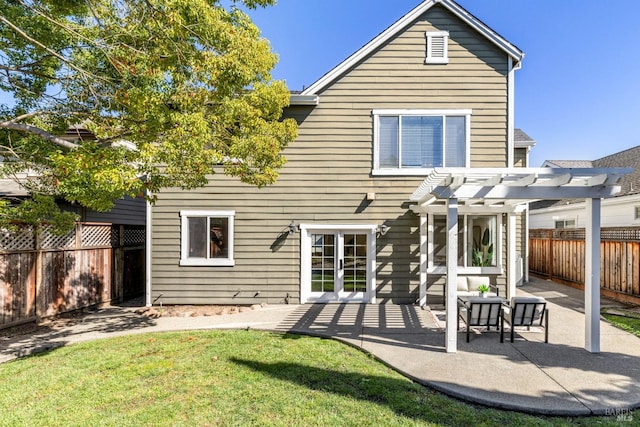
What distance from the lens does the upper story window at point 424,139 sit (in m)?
8.86

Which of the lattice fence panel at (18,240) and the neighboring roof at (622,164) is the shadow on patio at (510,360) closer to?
the lattice fence panel at (18,240)

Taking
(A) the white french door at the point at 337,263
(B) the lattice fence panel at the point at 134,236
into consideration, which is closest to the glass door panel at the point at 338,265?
(A) the white french door at the point at 337,263

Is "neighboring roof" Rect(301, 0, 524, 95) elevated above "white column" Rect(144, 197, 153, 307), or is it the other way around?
"neighboring roof" Rect(301, 0, 524, 95)

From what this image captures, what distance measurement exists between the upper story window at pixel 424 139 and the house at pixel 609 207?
582 cm

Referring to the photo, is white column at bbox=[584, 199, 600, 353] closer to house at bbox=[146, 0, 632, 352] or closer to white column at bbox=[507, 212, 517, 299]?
white column at bbox=[507, 212, 517, 299]

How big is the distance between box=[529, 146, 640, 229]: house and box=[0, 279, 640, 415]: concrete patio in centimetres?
665

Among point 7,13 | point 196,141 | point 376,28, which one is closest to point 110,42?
point 7,13

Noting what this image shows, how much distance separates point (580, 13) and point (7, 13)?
54.9ft

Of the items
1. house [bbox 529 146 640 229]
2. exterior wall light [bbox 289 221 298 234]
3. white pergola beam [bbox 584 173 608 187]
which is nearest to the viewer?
white pergola beam [bbox 584 173 608 187]

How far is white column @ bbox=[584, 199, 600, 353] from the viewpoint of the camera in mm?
5395

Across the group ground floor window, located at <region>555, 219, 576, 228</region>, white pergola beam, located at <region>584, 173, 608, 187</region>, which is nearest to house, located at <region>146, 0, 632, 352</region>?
white pergola beam, located at <region>584, 173, 608, 187</region>

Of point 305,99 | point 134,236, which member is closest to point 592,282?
point 305,99

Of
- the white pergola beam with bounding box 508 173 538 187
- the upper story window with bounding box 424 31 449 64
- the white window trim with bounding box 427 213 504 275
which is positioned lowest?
the white window trim with bounding box 427 213 504 275

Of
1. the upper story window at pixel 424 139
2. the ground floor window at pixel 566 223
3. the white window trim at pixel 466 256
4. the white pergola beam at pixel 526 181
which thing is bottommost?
the white window trim at pixel 466 256
